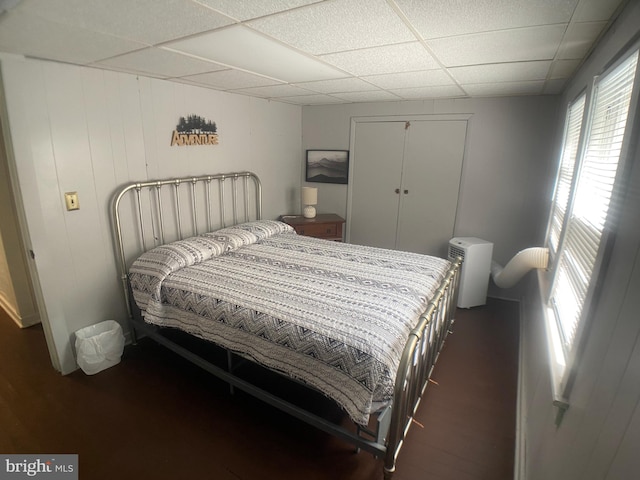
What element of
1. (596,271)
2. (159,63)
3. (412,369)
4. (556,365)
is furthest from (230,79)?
(556,365)

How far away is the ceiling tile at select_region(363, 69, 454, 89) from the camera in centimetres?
241

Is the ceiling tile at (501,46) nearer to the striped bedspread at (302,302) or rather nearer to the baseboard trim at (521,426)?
the striped bedspread at (302,302)

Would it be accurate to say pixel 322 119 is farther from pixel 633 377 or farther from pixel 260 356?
pixel 633 377

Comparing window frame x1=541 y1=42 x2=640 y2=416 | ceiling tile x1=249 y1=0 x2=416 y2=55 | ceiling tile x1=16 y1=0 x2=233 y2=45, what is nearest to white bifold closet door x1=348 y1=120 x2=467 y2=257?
window frame x1=541 y1=42 x2=640 y2=416

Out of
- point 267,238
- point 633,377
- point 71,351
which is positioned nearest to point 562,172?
point 633,377

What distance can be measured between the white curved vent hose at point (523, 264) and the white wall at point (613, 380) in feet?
5.15

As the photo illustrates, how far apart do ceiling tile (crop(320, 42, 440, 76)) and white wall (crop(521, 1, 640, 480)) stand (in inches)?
34.8

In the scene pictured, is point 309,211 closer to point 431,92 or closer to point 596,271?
point 431,92

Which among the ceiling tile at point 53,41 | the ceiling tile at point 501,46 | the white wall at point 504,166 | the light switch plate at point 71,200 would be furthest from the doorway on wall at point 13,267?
the white wall at point 504,166

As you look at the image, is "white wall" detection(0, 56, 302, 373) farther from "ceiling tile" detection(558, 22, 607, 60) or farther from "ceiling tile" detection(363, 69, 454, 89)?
"ceiling tile" detection(558, 22, 607, 60)

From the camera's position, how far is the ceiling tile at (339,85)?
2.71 m

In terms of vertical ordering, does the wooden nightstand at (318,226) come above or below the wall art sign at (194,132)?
below

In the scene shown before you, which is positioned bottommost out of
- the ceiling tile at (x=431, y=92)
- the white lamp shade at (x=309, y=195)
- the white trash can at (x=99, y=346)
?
the white trash can at (x=99, y=346)

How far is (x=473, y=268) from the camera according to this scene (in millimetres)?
3428
